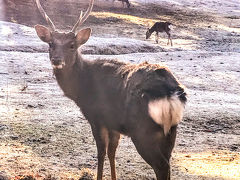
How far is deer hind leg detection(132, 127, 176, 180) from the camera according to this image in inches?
177

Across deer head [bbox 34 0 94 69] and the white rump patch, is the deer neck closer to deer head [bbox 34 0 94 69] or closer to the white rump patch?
deer head [bbox 34 0 94 69]

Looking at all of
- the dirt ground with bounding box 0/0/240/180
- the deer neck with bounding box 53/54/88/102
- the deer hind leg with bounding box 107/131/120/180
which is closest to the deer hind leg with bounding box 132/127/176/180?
the deer hind leg with bounding box 107/131/120/180

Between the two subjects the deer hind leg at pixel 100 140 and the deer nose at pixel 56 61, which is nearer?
the deer hind leg at pixel 100 140

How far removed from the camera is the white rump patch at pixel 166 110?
4445 millimetres

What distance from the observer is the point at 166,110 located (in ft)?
14.6

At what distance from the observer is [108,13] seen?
27359mm

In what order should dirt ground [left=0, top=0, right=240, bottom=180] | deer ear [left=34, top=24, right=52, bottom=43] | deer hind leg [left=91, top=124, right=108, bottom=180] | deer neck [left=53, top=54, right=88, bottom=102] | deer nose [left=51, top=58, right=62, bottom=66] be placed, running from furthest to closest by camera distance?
1. deer ear [left=34, top=24, right=52, bottom=43]
2. dirt ground [left=0, top=0, right=240, bottom=180]
3. deer neck [left=53, top=54, right=88, bottom=102]
4. deer nose [left=51, top=58, right=62, bottom=66]
5. deer hind leg [left=91, top=124, right=108, bottom=180]

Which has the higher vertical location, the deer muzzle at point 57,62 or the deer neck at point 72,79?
the deer muzzle at point 57,62

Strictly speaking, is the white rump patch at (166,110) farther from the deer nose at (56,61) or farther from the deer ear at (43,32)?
the deer ear at (43,32)

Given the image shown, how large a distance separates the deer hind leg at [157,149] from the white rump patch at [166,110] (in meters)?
0.14

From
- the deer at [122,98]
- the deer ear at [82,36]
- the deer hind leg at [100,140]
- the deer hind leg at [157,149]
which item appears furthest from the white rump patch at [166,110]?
the deer ear at [82,36]

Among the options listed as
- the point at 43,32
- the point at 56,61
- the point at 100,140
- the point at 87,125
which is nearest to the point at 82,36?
the point at 43,32

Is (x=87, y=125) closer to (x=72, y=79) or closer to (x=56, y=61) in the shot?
(x=72, y=79)

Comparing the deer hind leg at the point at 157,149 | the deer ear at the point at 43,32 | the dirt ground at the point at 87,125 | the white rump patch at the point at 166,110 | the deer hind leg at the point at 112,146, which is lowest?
the dirt ground at the point at 87,125
